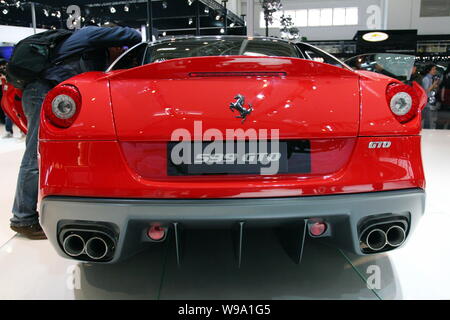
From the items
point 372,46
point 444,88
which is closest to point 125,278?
point 444,88

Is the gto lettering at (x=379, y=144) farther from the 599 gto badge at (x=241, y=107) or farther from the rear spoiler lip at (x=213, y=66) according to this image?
the 599 gto badge at (x=241, y=107)

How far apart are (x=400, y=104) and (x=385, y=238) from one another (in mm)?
553

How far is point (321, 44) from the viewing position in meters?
26.7

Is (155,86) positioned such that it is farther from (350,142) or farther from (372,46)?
(372,46)

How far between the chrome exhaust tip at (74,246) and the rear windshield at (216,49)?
118 cm

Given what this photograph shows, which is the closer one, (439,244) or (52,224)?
(52,224)

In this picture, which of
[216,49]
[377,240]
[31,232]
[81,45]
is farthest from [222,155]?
[31,232]

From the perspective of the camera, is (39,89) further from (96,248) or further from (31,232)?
(96,248)

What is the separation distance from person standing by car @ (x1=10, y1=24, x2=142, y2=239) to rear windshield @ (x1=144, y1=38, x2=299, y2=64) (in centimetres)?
28

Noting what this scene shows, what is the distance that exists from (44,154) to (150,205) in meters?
0.49

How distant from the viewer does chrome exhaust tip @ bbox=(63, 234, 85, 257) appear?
5.03 feet

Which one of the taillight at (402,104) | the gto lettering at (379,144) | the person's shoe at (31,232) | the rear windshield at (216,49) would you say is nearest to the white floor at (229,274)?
A: the person's shoe at (31,232)

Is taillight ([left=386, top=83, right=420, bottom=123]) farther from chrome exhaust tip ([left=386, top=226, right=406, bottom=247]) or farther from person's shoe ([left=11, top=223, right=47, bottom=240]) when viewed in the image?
person's shoe ([left=11, top=223, right=47, bottom=240])

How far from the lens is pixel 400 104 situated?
5.16ft
